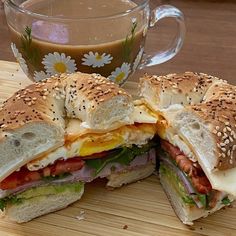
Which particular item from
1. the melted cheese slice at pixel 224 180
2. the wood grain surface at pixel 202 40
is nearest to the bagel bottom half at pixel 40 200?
the melted cheese slice at pixel 224 180

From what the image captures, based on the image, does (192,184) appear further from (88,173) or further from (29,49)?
(29,49)

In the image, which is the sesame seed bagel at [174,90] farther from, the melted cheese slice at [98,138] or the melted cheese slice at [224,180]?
the melted cheese slice at [224,180]

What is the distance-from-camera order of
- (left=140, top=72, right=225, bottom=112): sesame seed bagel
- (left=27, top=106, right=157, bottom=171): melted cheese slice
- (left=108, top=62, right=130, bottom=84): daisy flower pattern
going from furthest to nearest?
(left=108, top=62, right=130, bottom=84): daisy flower pattern
(left=140, top=72, right=225, bottom=112): sesame seed bagel
(left=27, top=106, right=157, bottom=171): melted cheese slice

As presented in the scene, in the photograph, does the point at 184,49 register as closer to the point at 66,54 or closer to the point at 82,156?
the point at 66,54

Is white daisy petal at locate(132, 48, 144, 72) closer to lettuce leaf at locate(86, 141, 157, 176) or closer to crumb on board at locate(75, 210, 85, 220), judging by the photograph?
lettuce leaf at locate(86, 141, 157, 176)

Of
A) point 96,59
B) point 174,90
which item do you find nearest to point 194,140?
point 174,90

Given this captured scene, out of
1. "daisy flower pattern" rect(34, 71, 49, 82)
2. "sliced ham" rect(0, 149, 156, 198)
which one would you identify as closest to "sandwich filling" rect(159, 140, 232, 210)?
"sliced ham" rect(0, 149, 156, 198)
